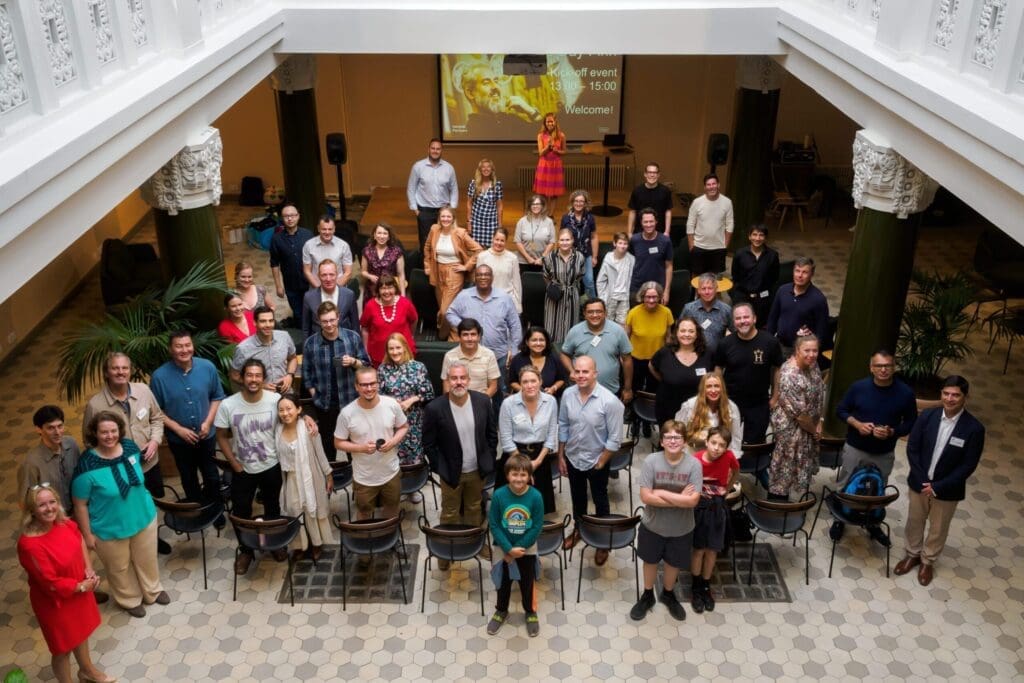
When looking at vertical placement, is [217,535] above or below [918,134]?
below

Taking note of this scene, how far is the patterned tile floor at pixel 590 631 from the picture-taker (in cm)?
646

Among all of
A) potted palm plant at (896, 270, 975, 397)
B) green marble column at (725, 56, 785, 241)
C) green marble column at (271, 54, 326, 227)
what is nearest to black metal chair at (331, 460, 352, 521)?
potted palm plant at (896, 270, 975, 397)

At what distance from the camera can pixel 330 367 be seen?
25.4ft

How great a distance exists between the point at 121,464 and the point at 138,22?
3.01 m

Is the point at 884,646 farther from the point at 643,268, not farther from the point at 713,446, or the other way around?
the point at 643,268

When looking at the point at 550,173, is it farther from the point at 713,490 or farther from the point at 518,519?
the point at 518,519

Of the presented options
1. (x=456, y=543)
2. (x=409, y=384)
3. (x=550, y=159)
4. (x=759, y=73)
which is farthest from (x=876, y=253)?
(x=759, y=73)

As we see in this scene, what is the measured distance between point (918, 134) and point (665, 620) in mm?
4008

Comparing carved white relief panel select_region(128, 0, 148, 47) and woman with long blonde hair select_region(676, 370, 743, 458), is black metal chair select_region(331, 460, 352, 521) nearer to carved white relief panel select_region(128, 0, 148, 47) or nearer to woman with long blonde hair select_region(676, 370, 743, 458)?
woman with long blonde hair select_region(676, 370, 743, 458)

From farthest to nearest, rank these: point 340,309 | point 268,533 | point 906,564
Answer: point 340,309 < point 906,564 < point 268,533

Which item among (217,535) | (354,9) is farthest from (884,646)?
(354,9)

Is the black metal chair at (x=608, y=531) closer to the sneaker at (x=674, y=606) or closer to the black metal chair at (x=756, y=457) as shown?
the sneaker at (x=674, y=606)

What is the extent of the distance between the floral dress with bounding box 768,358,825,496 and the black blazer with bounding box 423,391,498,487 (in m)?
2.30

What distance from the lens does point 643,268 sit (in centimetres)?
956
